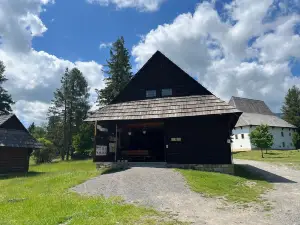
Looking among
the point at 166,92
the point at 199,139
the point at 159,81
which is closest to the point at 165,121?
the point at 199,139

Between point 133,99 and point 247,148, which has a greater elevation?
point 133,99

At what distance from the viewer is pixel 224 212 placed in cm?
748

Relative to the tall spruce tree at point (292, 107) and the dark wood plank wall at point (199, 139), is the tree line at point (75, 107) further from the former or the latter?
the tall spruce tree at point (292, 107)

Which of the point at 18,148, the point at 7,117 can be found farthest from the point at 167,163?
the point at 7,117

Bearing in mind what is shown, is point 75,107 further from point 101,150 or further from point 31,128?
point 31,128

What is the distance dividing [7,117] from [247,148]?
3581 centimetres

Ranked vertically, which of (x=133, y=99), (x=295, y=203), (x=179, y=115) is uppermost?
(x=133, y=99)

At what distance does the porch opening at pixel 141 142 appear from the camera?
59.4 ft

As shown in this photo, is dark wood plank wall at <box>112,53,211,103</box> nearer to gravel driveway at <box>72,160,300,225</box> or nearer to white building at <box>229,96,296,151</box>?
gravel driveway at <box>72,160,300,225</box>

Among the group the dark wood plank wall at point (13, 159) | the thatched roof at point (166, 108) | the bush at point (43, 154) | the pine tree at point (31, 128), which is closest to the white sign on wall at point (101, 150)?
the thatched roof at point (166, 108)

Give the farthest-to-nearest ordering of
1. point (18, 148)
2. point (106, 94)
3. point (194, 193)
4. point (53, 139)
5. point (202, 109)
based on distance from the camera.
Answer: point (53, 139) < point (106, 94) < point (18, 148) < point (202, 109) < point (194, 193)

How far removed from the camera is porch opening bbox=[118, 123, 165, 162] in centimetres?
1809

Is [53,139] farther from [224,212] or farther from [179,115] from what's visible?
[224,212]

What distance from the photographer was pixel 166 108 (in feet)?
55.8
